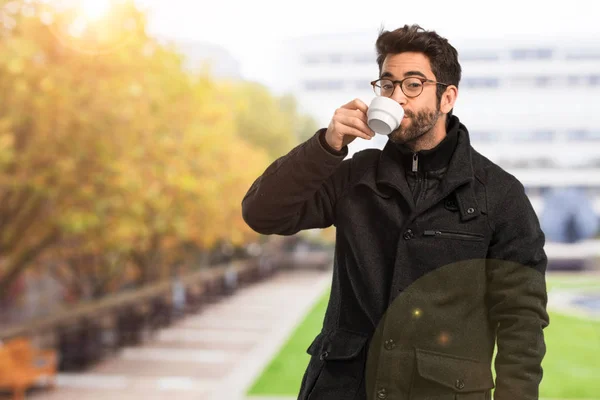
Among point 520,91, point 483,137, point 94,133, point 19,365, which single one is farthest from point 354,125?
point 520,91

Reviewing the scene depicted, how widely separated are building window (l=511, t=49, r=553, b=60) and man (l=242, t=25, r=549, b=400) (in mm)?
49638

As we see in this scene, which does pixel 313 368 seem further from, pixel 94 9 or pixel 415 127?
pixel 94 9

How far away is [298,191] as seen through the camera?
1.91m

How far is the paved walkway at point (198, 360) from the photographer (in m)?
10.6

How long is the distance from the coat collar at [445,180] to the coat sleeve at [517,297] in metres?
0.08

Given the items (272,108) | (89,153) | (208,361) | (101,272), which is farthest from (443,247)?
(272,108)

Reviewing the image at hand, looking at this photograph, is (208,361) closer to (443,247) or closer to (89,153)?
(89,153)

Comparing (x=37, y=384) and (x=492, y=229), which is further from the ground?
(x=492, y=229)

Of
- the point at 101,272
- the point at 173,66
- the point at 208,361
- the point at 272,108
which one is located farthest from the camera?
the point at 272,108

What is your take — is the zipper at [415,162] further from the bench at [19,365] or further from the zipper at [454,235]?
the bench at [19,365]

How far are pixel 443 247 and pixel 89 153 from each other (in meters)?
8.18

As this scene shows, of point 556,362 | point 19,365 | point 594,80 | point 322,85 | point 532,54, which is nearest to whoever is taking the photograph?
point 19,365

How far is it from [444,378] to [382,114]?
640mm

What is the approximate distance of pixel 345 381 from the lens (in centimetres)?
195
